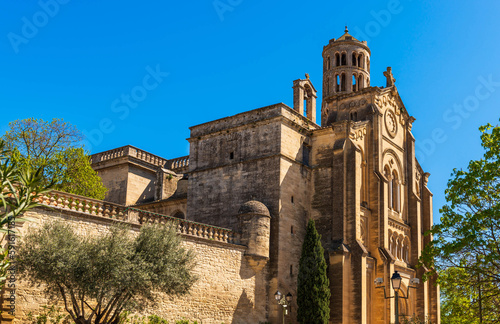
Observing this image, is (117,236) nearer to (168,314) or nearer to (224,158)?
(168,314)

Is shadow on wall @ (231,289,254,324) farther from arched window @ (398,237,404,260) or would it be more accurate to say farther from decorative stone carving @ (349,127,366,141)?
arched window @ (398,237,404,260)

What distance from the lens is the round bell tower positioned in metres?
47.1

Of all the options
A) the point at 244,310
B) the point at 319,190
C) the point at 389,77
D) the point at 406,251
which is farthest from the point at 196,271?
the point at 389,77

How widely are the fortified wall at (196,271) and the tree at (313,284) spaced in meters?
2.09

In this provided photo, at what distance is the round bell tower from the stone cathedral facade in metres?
5.95

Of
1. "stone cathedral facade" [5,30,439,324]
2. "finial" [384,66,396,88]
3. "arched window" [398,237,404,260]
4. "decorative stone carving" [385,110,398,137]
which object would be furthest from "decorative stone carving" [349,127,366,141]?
"arched window" [398,237,404,260]

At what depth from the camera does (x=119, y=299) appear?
71.1 ft

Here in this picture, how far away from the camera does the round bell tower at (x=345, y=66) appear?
154 feet

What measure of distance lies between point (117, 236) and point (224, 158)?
1471 centimetres

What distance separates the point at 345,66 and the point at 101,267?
104 feet

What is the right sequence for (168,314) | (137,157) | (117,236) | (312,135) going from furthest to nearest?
(137,157) < (312,135) < (168,314) < (117,236)

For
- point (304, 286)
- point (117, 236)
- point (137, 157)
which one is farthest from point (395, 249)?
point (117, 236)

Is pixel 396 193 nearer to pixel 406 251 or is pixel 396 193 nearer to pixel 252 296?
pixel 406 251

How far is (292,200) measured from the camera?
3334 centimetres
